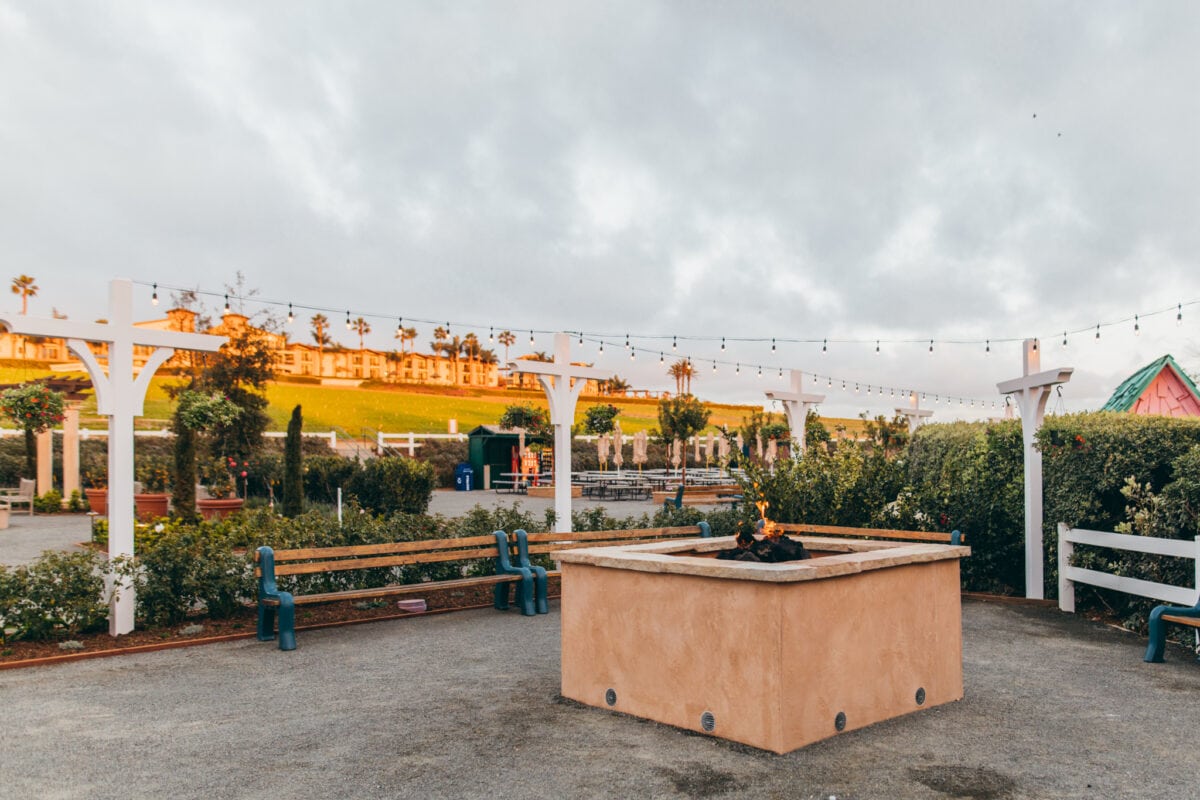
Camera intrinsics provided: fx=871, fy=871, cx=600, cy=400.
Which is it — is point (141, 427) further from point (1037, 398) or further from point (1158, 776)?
point (1158, 776)

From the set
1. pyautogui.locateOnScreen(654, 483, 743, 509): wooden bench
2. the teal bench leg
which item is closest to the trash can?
pyautogui.locateOnScreen(654, 483, 743, 509): wooden bench

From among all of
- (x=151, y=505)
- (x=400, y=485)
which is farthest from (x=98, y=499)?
(x=400, y=485)

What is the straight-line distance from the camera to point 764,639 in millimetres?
5023

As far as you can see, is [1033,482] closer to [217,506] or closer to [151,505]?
[217,506]

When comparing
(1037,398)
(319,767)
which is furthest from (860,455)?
(319,767)

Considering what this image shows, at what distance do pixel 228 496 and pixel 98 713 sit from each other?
14262 mm

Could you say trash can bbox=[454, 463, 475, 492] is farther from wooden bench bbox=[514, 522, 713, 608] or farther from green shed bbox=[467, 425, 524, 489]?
wooden bench bbox=[514, 522, 713, 608]

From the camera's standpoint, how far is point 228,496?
63.3 feet

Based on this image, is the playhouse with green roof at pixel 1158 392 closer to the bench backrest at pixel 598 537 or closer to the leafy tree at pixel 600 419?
the bench backrest at pixel 598 537

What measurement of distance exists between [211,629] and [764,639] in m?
5.86

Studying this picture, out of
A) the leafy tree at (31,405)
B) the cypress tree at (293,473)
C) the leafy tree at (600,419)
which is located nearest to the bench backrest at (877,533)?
the leafy tree at (31,405)

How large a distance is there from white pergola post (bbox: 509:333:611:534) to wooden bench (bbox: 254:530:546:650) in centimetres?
152

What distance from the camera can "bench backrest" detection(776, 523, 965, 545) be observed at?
977 centimetres

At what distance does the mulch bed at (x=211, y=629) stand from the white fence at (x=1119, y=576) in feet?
21.0
